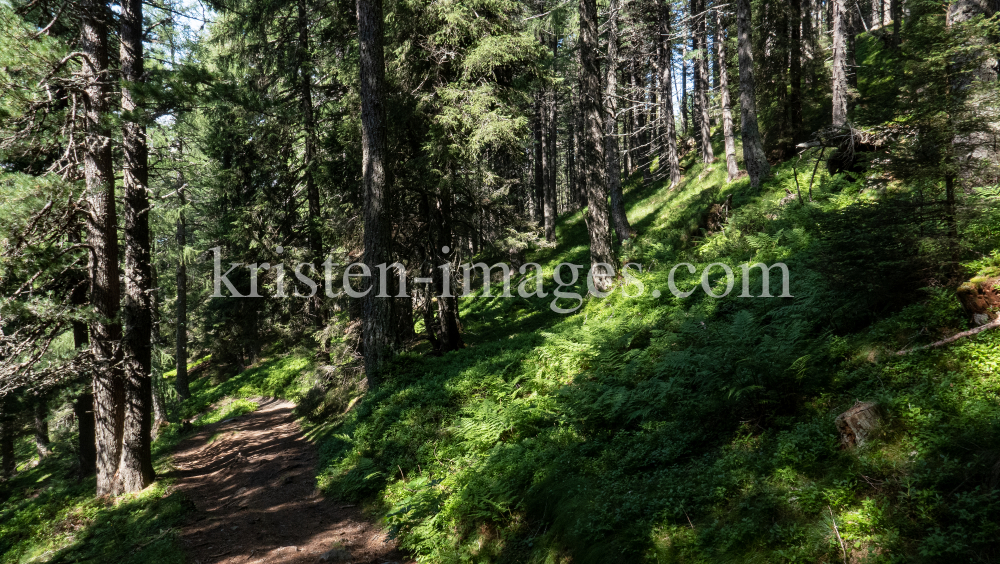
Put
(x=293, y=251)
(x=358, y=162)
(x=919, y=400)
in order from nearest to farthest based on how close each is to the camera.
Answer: (x=919, y=400)
(x=358, y=162)
(x=293, y=251)

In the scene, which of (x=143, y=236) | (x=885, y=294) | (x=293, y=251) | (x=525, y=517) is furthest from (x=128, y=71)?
(x=885, y=294)

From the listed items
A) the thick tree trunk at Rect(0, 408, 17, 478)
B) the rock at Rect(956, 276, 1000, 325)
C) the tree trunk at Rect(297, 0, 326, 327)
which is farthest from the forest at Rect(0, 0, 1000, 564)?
the thick tree trunk at Rect(0, 408, 17, 478)

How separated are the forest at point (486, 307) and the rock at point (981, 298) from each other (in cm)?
2

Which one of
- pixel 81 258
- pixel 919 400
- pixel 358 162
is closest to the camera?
pixel 919 400

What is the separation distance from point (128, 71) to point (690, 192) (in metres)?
17.9

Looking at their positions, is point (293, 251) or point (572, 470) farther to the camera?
point (293, 251)

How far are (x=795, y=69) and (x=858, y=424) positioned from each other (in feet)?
49.2

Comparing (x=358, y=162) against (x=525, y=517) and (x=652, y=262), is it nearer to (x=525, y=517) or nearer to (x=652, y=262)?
(x=652, y=262)

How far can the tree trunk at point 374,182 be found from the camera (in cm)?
1087

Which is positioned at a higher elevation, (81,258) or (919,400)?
(81,258)

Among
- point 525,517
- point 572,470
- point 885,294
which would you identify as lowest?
point 525,517

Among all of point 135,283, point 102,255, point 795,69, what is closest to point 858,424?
point 135,283

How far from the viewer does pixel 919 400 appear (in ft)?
13.0

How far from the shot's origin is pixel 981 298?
441cm
